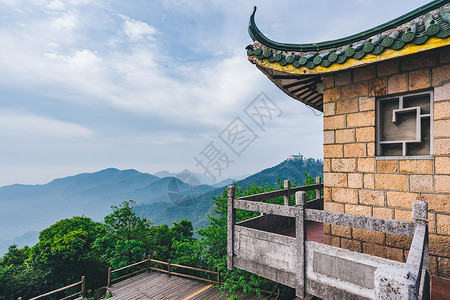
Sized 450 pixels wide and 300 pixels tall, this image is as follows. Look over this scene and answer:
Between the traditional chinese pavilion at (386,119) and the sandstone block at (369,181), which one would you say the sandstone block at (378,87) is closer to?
the traditional chinese pavilion at (386,119)

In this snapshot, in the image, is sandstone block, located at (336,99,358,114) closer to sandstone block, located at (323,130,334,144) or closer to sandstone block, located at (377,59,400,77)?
sandstone block, located at (323,130,334,144)

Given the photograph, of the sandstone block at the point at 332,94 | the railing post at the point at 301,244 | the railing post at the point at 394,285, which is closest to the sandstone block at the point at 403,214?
the railing post at the point at 301,244

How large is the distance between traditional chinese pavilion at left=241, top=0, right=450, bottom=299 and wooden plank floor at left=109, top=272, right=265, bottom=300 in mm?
8227

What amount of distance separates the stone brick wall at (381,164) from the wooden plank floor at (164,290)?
8032 millimetres

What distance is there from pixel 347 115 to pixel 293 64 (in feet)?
4.55

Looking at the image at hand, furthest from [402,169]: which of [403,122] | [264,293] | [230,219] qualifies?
[264,293]

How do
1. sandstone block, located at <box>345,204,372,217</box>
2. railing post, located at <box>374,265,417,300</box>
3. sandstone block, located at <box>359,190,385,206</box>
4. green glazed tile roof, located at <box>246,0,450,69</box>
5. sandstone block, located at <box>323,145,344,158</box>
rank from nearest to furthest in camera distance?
railing post, located at <box>374,265,417,300</box>
green glazed tile roof, located at <box>246,0,450,69</box>
sandstone block, located at <box>359,190,385,206</box>
sandstone block, located at <box>345,204,372,217</box>
sandstone block, located at <box>323,145,344,158</box>

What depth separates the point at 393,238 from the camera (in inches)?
151

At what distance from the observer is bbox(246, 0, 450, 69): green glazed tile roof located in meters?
3.02

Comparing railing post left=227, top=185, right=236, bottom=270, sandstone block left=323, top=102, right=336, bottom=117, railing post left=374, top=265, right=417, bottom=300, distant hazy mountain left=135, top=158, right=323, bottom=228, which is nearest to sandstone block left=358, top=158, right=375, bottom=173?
sandstone block left=323, top=102, right=336, bottom=117

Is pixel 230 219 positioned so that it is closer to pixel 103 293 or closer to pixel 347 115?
pixel 347 115

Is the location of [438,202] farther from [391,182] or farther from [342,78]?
[342,78]

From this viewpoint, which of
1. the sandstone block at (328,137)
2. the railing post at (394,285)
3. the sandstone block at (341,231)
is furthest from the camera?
the sandstone block at (328,137)

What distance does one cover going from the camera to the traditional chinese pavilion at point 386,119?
338 centimetres
